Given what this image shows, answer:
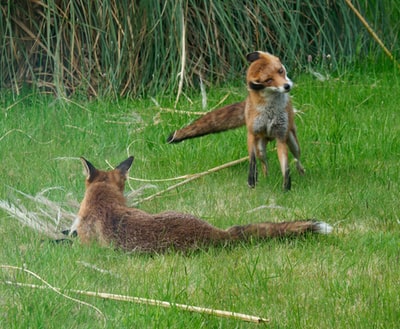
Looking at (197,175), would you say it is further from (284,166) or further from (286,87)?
(286,87)

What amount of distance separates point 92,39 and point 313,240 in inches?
185

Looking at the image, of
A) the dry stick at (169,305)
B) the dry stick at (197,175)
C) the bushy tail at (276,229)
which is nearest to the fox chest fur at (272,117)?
the dry stick at (197,175)

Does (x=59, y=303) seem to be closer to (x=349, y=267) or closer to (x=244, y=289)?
(x=244, y=289)

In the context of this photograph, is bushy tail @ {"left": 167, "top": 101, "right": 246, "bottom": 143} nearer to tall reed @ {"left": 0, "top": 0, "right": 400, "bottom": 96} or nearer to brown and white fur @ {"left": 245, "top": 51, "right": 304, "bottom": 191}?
brown and white fur @ {"left": 245, "top": 51, "right": 304, "bottom": 191}

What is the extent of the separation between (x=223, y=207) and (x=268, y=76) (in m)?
0.99

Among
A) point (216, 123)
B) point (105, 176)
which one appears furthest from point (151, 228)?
point (216, 123)

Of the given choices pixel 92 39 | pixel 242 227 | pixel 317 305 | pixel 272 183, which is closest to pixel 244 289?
pixel 317 305

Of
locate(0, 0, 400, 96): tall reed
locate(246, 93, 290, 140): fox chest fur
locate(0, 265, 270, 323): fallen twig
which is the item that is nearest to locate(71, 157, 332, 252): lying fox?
locate(0, 265, 270, 323): fallen twig

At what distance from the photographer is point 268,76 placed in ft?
22.1

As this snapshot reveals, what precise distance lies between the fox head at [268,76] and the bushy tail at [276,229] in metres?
1.34

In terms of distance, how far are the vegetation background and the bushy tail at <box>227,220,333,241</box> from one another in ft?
0.19

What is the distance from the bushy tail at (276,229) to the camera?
5.44 meters

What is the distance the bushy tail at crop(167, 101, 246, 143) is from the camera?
728 cm

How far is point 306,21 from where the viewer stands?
1016cm
